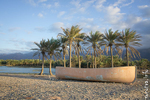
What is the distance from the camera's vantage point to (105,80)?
32.8ft

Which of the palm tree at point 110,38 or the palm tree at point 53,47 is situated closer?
the palm tree at point 110,38

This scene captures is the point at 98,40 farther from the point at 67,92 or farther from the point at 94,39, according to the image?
the point at 67,92

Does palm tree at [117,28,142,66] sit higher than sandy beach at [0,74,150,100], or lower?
higher

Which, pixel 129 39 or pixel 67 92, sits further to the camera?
pixel 129 39

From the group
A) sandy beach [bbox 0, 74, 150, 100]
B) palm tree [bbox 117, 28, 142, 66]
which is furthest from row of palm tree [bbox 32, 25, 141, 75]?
sandy beach [bbox 0, 74, 150, 100]

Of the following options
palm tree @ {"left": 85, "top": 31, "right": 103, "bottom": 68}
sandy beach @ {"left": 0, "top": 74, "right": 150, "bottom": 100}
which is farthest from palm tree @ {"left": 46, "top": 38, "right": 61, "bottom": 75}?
sandy beach @ {"left": 0, "top": 74, "right": 150, "bottom": 100}

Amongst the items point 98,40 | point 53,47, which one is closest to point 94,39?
point 98,40

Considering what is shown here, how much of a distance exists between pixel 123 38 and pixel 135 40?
145 centimetres

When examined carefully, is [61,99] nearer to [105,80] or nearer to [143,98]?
[143,98]

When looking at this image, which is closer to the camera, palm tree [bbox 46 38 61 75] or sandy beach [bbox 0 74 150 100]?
sandy beach [bbox 0 74 150 100]

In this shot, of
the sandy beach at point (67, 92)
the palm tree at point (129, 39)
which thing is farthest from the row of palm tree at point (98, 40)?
the sandy beach at point (67, 92)

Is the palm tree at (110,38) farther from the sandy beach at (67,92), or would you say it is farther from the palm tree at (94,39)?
the sandy beach at (67,92)

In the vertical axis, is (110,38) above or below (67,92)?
above

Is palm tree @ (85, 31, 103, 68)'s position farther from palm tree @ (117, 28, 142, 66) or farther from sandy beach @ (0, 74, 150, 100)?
sandy beach @ (0, 74, 150, 100)
